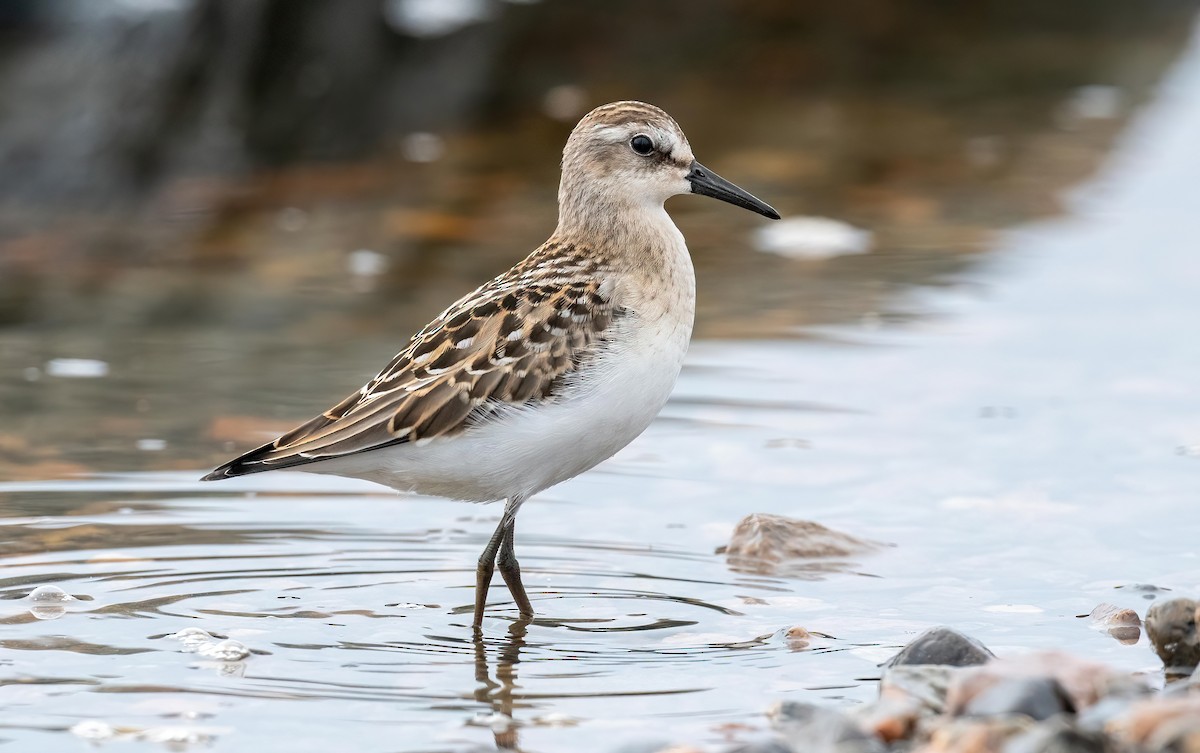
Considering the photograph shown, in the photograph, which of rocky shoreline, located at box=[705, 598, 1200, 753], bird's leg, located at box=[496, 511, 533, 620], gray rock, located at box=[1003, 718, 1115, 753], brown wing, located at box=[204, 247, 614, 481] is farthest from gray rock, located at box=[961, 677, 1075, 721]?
bird's leg, located at box=[496, 511, 533, 620]

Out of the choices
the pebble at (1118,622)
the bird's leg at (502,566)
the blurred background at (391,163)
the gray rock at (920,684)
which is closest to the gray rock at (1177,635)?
the pebble at (1118,622)

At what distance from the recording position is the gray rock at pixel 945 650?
17.6 ft

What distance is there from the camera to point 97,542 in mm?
A: 6789

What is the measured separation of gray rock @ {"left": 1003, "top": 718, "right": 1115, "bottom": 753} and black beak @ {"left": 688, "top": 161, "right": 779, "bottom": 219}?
9.57ft

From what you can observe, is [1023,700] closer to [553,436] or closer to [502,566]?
[553,436]

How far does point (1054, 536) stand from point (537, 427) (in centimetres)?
231

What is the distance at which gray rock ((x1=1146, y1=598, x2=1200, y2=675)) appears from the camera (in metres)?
5.47

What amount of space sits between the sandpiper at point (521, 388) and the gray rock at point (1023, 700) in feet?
5.46

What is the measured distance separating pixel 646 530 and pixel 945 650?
1951 mm

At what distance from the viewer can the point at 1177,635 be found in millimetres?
5473

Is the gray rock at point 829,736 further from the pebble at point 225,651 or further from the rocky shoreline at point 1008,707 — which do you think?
the pebble at point 225,651

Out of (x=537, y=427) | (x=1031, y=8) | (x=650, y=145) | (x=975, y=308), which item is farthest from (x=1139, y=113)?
(x=537, y=427)

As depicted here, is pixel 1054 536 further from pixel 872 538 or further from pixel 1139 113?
pixel 1139 113

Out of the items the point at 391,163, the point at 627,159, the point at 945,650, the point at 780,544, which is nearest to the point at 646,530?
the point at 780,544
